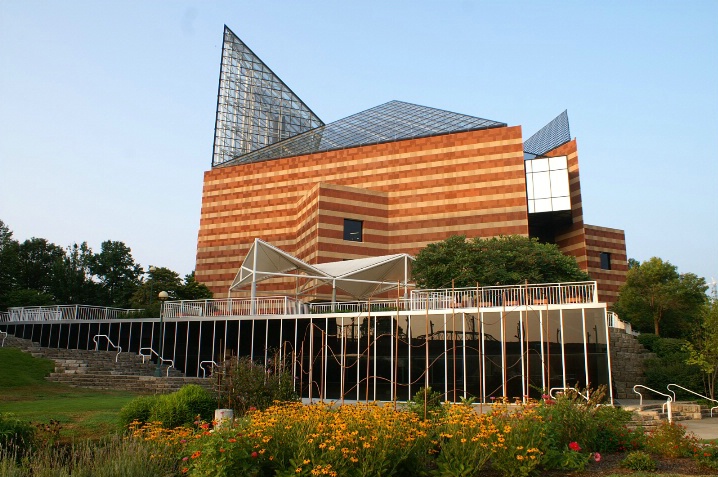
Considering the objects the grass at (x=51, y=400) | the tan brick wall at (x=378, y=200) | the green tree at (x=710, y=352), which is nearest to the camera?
the grass at (x=51, y=400)

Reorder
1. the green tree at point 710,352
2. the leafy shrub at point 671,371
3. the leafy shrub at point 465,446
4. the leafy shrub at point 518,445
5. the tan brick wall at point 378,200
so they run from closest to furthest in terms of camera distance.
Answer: the leafy shrub at point 465,446 → the leafy shrub at point 518,445 → the green tree at point 710,352 → the leafy shrub at point 671,371 → the tan brick wall at point 378,200

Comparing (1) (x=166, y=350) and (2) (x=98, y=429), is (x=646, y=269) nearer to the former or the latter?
(1) (x=166, y=350)

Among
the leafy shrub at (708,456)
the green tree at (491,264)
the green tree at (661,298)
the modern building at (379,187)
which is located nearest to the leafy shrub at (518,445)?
the leafy shrub at (708,456)

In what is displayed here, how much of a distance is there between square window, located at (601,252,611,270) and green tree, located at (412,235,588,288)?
22170 millimetres

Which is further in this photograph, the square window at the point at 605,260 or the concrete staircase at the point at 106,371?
the square window at the point at 605,260

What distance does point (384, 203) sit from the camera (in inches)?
2004

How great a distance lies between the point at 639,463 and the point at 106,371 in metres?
26.5

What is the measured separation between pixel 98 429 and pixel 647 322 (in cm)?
4362

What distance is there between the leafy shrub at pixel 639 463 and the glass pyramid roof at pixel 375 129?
42059 mm

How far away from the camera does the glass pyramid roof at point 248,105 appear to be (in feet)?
212

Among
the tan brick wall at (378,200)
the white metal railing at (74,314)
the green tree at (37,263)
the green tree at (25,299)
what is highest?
the tan brick wall at (378,200)

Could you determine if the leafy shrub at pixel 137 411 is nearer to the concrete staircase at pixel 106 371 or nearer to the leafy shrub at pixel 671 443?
the concrete staircase at pixel 106 371

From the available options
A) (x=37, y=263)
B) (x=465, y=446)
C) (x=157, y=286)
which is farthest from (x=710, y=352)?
(x=37, y=263)

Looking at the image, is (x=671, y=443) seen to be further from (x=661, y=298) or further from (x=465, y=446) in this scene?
(x=661, y=298)
